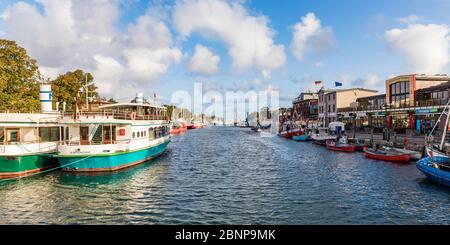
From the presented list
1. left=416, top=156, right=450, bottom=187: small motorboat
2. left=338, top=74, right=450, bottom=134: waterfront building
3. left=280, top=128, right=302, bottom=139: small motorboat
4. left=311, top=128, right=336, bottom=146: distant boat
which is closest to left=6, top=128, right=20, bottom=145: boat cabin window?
left=416, top=156, right=450, bottom=187: small motorboat

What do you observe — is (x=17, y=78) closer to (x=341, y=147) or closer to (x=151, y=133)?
(x=151, y=133)

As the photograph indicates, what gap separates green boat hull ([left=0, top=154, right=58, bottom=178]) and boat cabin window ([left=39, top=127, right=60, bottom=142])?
269 cm

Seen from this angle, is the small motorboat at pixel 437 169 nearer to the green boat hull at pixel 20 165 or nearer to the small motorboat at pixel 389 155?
the small motorboat at pixel 389 155

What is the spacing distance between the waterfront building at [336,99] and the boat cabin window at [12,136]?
9042 centimetres

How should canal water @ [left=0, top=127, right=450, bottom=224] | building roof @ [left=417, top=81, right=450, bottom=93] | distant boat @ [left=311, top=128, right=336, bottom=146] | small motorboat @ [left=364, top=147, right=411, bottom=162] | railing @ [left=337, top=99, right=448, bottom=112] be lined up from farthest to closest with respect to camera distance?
distant boat @ [left=311, top=128, right=336, bottom=146]
building roof @ [left=417, top=81, right=450, bottom=93]
railing @ [left=337, top=99, right=448, bottom=112]
small motorboat @ [left=364, top=147, right=411, bottom=162]
canal water @ [left=0, top=127, right=450, bottom=224]

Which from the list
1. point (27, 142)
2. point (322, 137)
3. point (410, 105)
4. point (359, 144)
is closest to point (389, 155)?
point (359, 144)

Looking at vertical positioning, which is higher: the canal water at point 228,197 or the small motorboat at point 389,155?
the small motorboat at point 389,155

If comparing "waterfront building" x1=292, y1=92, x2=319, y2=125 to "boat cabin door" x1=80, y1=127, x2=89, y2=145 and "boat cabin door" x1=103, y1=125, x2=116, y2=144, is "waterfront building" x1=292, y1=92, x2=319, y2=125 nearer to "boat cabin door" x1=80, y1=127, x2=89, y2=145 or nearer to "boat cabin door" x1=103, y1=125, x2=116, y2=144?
"boat cabin door" x1=103, y1=125, x2=116, y2=144

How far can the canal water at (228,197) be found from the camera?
760 inches

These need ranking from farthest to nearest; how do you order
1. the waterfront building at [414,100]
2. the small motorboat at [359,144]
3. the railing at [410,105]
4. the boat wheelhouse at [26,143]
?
the waterfront building at [414,100]
the railing at [410,105]
the small motorboat at [359,144]
the boat wheelhouse at [26,143]

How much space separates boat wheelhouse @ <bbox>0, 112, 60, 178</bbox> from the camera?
29.4m

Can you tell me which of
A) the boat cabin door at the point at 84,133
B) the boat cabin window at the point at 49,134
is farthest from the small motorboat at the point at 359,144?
the boat cabin window at the point at 49,134

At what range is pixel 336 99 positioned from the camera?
335ft
